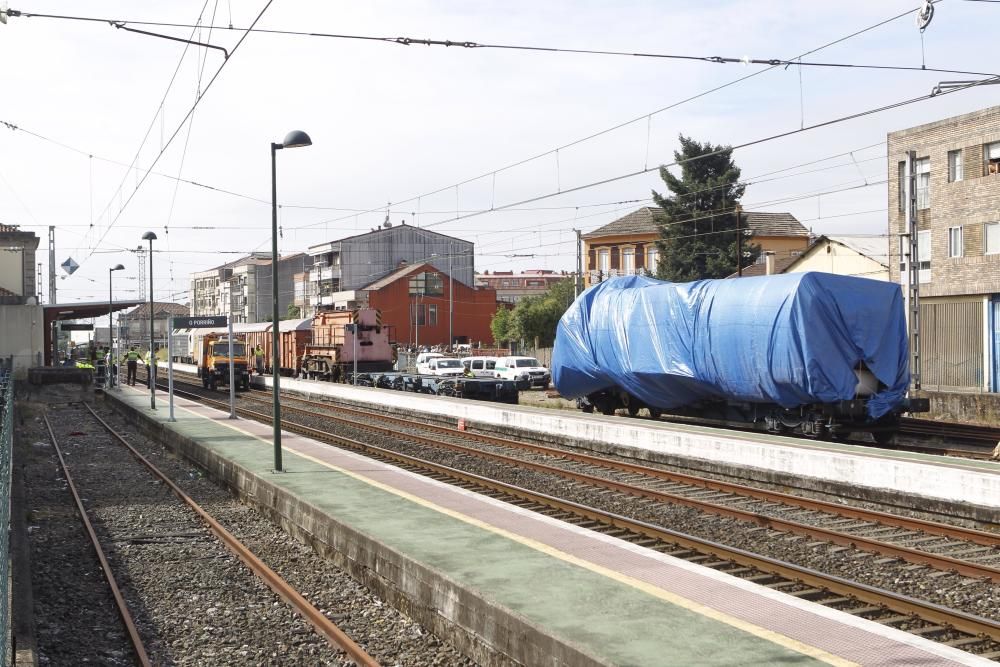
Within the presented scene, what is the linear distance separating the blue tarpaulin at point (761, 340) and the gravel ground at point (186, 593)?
10.1 meters

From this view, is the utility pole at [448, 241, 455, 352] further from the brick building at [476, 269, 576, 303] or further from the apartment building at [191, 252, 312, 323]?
the brick building at [476, 269, 576, 303]

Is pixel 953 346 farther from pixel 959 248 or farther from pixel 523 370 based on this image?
pixel 523 370

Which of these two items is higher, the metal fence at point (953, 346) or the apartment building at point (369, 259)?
the apartment building at point (369, 259)

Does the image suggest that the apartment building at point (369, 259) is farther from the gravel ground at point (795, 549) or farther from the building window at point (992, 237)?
the gravel ground at point (795, 549)

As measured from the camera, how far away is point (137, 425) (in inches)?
1129

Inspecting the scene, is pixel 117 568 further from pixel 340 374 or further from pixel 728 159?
pixel 728 159

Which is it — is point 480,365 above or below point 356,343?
below

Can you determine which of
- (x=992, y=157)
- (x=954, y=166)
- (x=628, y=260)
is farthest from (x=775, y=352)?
(x=628, y=260)

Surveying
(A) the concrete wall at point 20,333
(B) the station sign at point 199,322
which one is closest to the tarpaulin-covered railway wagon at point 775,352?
(B) the station sign at point 199,322

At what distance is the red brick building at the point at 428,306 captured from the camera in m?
74.5

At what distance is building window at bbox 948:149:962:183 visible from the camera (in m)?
32.8

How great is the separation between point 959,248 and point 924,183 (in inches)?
117

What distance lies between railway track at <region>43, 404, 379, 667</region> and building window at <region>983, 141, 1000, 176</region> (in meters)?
27.8

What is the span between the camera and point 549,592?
7.88m
